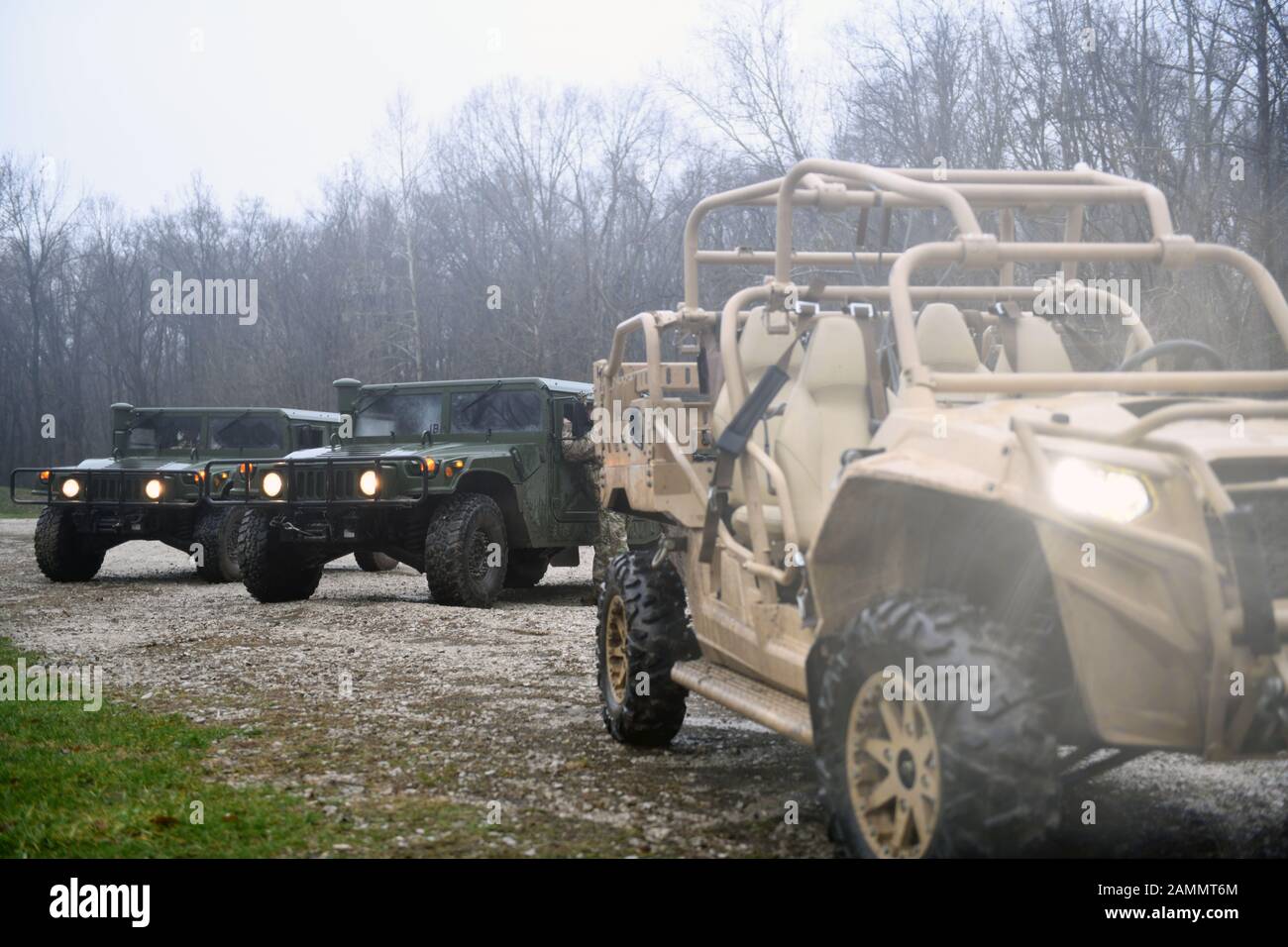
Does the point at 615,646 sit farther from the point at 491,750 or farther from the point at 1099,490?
the point at 1099,490

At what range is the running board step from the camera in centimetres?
411

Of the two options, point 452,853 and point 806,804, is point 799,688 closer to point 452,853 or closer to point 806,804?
point 806,804

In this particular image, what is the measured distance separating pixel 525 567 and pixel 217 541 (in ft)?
9.96

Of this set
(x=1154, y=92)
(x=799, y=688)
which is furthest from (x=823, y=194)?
(x=1154, y=92)

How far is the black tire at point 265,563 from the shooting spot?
1152cm

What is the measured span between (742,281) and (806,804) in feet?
56.2

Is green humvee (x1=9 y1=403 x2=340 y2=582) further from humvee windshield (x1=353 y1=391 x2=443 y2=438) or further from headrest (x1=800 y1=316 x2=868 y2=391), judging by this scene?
headrest (x1=800 y1=316 x2=868 y2=391)

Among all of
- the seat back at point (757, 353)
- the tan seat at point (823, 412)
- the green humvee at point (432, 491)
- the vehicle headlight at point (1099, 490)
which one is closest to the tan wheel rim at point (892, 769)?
the vehicle headlight at point (1099, 490)

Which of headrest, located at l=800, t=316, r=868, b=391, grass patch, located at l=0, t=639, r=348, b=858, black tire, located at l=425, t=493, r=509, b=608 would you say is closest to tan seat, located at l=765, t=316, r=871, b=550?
headrest, located at l=800, t=316, r=868, b=391

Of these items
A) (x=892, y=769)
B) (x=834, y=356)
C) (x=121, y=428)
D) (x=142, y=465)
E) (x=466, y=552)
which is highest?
(x=834, y=356)

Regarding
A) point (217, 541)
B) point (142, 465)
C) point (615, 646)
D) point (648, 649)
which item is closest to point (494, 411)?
point (217, 541)

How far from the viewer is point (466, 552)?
11.0 meters

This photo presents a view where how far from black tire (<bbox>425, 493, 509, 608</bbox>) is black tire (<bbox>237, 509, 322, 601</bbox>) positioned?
1278mm

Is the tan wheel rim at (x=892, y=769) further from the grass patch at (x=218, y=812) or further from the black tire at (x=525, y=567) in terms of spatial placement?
the black tire at (x=525, y=567)
